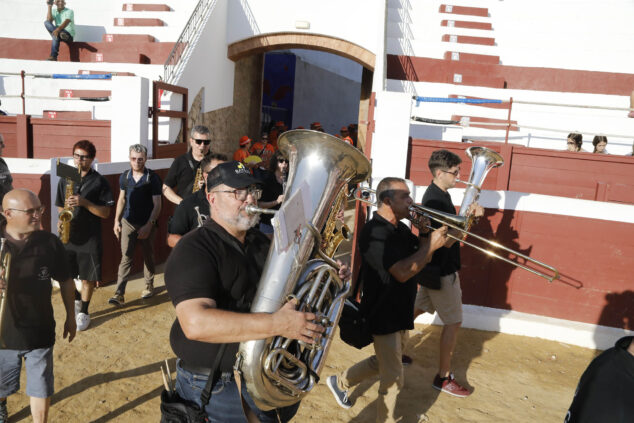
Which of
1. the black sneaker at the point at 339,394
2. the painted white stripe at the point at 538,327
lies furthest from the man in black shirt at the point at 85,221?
the painted white stripe at the point at 538,327

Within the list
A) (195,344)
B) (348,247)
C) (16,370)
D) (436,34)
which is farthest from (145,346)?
(436,34)

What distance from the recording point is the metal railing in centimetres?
1021

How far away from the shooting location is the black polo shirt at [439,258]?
4281 mm

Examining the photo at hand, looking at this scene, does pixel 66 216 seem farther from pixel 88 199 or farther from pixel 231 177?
pixel 231 177

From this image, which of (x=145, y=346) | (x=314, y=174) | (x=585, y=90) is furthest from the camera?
(x=585, y=90)

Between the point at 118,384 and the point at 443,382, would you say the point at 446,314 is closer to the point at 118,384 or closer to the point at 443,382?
the point at 443,382

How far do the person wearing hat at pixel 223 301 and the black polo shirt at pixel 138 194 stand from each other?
398 centimetres

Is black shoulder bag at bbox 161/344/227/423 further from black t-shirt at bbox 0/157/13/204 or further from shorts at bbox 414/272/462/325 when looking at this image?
black t-shirt at bbox 0/157/13/204

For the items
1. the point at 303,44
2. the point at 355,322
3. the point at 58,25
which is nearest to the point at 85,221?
the point at 355,322

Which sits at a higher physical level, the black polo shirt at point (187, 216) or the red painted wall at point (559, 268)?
the black polo shirt at point (187, 216)

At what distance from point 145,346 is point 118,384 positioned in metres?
0.75

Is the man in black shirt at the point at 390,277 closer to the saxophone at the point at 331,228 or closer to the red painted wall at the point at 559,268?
the saxophone at the point at 331,228

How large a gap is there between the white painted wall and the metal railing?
8.49 meters

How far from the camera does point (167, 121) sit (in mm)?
9062
